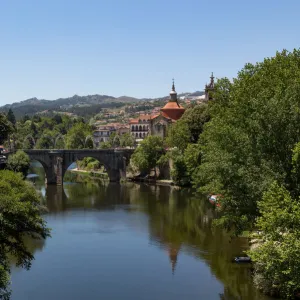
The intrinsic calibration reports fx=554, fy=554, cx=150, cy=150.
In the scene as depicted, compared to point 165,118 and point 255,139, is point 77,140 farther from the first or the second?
point 255,139

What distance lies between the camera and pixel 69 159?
3206 inches

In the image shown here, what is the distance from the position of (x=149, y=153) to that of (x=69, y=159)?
11.9 m

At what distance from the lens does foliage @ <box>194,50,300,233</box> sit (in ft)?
94.1

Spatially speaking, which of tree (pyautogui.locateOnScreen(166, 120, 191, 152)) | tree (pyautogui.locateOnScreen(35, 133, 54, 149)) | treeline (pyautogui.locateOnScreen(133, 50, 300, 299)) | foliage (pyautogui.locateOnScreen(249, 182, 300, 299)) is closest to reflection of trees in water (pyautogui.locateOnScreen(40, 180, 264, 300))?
treeline (pyautogui.locateOnScreen(133, 50, 300, 299))

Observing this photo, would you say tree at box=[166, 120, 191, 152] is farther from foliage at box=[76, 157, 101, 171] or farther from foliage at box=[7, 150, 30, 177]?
foliage at box=[76, 157, 101, 171]

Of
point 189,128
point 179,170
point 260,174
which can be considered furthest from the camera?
point 189,128

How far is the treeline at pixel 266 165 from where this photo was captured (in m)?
23.5

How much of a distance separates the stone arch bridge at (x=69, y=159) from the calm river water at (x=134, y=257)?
22098mm

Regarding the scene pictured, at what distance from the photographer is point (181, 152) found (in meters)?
72.8

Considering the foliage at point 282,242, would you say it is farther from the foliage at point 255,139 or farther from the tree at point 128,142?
the tree at point 128,142

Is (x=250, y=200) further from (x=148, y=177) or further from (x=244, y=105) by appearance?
(x=148, y=177)

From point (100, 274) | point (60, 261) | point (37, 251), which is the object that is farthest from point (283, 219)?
point (37, 251)

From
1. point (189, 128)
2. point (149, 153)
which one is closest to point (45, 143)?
point (149, 153)

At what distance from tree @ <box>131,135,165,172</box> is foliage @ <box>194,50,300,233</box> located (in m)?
43.2
